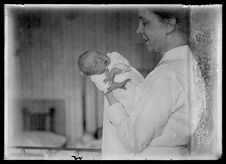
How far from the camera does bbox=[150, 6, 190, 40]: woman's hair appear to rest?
5.09 ft

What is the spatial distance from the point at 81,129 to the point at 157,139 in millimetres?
313

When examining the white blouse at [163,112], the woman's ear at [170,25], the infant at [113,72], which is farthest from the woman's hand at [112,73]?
the woman's ear at [170,25]

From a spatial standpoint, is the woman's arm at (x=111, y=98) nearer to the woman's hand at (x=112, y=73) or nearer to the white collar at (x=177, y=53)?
the woman's hand at (x=112, y=73)

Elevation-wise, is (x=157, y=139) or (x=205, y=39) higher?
(x=205, y=39)

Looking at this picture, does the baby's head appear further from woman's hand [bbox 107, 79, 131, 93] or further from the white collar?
the white collar

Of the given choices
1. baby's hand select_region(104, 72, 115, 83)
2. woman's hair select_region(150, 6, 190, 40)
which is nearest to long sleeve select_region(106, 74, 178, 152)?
baby's hand select_region(104, 72, 115, 83)

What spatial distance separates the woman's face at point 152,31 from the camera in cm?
156

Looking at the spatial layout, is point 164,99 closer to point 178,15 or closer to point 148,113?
point 148,113

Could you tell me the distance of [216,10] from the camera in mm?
1570

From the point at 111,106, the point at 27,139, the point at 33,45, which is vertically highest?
the point at 33,45

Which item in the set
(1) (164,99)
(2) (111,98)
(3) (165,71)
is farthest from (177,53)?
(2) (111,98)

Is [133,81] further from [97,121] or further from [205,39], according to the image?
[205,39]

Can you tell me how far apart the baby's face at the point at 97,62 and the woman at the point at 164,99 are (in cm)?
12
